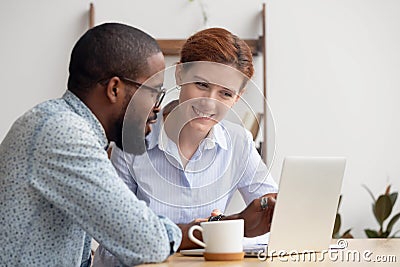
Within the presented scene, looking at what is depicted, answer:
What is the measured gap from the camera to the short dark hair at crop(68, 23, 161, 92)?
1583mm

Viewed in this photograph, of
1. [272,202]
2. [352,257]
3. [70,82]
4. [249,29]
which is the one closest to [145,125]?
[70,82]

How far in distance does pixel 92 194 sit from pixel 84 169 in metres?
0.05

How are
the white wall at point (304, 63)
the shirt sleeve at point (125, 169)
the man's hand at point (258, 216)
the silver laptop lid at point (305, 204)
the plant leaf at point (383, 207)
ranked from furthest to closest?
the white wall at point (304, 63)
the plant leaf at point (383, 207)
the shirt sleeve at point (125, 169)
the man's hand at point (258, 216)
the silver laptop lid at point (305, 204)

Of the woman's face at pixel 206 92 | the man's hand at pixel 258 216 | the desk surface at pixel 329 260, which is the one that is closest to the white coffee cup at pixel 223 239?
the desk surface at pixel 329 260

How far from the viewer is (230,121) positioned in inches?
74.9

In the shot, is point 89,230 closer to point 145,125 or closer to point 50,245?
point 50,245

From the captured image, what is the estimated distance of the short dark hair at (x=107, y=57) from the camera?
1583 millimetres

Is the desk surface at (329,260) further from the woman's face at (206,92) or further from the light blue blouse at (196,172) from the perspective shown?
the woman's face at (206,92)

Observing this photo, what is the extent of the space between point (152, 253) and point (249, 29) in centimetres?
258

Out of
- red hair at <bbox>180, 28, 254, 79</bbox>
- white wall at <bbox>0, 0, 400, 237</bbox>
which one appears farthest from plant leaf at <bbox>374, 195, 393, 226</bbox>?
red hair at <bbox>180, 28, 254, 79</bbox>

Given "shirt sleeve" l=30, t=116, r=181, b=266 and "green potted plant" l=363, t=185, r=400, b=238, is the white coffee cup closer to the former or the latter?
"shirt sleeve" l=30, t=116, r=181, b=266

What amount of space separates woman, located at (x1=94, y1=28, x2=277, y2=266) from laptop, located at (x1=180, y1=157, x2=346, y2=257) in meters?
0.27

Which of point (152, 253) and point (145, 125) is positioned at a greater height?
point (145, 125)

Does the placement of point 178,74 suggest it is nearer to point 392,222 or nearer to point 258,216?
point 258,216
